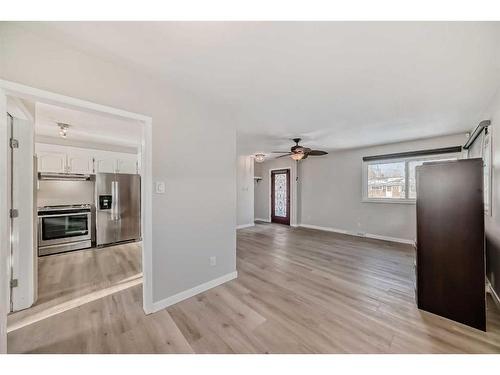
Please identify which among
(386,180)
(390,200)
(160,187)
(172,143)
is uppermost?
(172,143)

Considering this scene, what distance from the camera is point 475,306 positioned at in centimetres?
178

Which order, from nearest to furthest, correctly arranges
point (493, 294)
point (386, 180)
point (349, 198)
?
point (493, 294) < point (386, 180) < point (349, 198)

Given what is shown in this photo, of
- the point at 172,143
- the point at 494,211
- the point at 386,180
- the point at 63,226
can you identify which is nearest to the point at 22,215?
the point at 172,143

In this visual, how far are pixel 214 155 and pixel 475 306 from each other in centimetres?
302

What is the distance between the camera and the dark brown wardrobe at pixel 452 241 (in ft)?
5.83

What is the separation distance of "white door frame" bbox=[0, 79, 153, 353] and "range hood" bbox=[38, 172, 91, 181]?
2.64 meters

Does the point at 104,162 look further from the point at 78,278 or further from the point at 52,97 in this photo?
the point at 52,97

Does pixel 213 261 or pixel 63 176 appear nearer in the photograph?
pixel 213 261

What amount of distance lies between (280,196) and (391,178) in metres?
3.63

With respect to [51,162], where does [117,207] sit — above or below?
below

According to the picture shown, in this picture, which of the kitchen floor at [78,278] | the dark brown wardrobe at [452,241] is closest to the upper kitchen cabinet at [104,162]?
the kitchen floor at [78,278]

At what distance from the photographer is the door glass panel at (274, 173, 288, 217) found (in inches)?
293

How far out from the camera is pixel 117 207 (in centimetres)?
431
